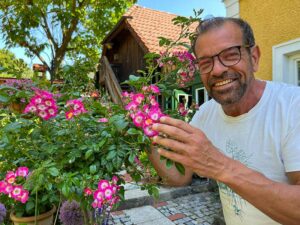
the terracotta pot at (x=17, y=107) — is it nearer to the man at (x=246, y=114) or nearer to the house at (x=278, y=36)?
the man at (x=246, y=114)

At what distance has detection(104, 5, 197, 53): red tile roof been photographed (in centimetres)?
763

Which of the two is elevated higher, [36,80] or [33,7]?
[33,7]

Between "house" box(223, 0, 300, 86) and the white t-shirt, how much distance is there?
73.1 inches

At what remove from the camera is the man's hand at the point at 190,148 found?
81 centimetres

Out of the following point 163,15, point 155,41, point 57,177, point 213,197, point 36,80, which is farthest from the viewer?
point 163,15

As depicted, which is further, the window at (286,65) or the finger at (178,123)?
the window at (286,65)

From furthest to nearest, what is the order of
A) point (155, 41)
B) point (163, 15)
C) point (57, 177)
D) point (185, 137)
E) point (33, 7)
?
point (163, 15), point (155, 41), point (33, 7), point (57, 177), point (185, 137)

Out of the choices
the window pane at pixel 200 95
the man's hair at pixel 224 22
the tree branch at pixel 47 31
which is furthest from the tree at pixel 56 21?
the man's hair at pixel 224 22

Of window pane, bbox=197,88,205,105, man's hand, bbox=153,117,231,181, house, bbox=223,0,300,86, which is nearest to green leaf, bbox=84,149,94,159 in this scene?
man's hand, bbox=153,117,231,181

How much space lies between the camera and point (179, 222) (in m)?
3.07

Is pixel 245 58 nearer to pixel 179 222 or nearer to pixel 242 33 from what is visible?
pixel 242 33

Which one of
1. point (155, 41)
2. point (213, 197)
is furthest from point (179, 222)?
point (155, 41)

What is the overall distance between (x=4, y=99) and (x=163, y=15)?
378 inches

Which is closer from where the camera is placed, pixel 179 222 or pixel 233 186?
pixel 233 186
